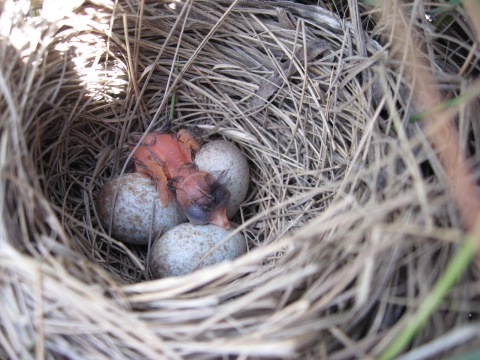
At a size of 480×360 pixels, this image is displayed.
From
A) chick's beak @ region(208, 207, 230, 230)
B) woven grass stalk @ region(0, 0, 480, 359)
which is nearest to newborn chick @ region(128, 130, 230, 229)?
chick's beak @ region(208, 207, 230, 230)

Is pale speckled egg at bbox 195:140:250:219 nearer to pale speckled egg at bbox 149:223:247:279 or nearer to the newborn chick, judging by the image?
the newborn chick

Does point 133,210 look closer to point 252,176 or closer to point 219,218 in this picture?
point 219,218

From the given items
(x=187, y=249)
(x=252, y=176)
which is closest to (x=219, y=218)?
(x=187, y=249)

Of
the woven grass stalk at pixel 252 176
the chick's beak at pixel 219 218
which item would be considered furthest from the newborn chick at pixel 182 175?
the woven grass stalk at pixel 252 176

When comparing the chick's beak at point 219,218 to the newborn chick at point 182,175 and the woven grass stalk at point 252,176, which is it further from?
the woven grass stalk at point 252,176

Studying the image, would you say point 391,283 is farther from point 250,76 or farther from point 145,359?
point 250,76

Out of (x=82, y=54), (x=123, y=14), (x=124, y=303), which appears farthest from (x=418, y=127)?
(x=82, y=54)
